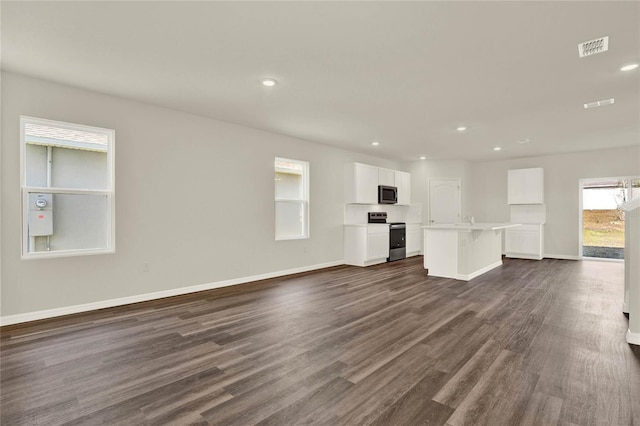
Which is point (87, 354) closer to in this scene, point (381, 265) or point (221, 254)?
point (221, 254)

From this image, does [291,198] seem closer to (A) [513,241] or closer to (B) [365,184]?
(B) [365,184]

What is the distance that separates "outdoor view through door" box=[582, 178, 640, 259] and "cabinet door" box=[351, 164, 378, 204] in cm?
515

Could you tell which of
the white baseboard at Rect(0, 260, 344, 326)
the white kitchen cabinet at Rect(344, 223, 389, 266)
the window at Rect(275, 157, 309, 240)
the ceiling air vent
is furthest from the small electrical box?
the ceiling air vent

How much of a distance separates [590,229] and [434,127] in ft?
18.1

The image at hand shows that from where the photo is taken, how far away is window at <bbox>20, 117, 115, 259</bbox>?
3.64 metres

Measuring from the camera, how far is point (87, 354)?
Answer: 274cm

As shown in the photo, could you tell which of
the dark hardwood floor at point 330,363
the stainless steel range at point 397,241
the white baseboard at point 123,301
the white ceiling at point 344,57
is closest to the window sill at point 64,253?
the white baseboard at point 123,301

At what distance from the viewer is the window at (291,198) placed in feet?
20.5

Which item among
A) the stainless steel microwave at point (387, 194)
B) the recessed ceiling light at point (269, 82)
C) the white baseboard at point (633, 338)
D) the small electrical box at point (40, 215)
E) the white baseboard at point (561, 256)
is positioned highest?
the recessed ceiling light at point (269, 82)

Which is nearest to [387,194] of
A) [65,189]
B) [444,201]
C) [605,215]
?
[444,201]

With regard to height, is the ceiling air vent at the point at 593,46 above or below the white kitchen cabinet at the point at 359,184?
above

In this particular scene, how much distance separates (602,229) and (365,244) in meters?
5.87

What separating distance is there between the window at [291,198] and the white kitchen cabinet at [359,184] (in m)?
1.21

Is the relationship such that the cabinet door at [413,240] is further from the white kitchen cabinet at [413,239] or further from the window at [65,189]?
the window at [65,189]
